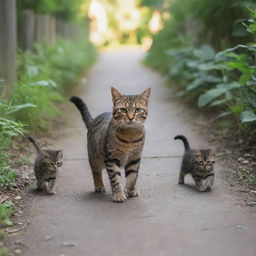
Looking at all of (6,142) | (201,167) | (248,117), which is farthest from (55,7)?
(201,167)

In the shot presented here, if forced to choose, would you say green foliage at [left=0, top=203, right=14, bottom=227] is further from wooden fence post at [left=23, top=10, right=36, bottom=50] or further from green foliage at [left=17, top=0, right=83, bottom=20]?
green foliage at [left=17, top=0, right=83, bottom=20]

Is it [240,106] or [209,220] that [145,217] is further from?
[240,106]

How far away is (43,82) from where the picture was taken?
7.50m

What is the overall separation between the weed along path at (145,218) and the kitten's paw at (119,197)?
8 centimetres

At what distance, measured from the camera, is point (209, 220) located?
481 cm

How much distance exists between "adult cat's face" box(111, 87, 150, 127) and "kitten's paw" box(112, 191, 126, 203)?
29.3 inches

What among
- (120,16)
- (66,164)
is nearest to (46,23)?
(66,164)

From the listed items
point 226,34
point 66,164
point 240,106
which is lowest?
point 66,164

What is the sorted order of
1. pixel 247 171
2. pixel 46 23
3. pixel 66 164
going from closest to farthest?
1. pixel 247 171
2. pixel 66 164
3. pixel 46 23

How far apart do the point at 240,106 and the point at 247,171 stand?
1.42 metres

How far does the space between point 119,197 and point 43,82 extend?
9.02 feet

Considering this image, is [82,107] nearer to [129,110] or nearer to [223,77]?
[129,110]

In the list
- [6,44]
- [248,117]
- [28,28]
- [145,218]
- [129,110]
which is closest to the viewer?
[145,218]

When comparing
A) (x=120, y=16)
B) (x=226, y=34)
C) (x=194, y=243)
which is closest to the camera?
(x=194, y=243)
